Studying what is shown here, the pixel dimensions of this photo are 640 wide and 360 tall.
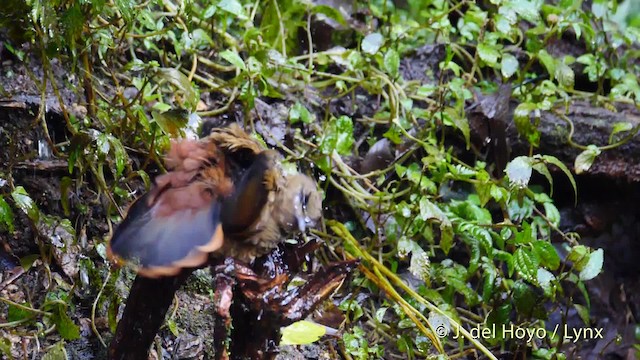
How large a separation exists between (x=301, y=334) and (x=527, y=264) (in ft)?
2.00

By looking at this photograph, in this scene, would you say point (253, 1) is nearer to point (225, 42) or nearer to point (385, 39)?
point (225, 42)

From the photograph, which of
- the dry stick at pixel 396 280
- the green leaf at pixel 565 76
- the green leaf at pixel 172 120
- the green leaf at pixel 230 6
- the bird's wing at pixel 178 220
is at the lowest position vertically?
the dry stick at pixel 396 280

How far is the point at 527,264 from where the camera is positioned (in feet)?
5.32

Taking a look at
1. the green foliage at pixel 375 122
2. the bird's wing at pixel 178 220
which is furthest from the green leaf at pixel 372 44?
the bird's wing at pixel 178 220

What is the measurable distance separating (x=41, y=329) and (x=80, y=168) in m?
0.39

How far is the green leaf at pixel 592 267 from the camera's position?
1642 mm

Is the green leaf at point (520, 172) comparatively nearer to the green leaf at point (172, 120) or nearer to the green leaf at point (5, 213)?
the green leaf at point (172, 120)

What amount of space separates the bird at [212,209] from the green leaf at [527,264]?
74cm

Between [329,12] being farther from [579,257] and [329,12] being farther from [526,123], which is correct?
[579,257]

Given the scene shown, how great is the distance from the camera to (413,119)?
7.12 ft

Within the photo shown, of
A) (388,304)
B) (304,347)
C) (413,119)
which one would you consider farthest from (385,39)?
(304,347)

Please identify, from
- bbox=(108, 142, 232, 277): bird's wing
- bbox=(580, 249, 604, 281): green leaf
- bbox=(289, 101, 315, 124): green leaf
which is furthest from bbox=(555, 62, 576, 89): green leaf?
bbox=(108, 142, 232, 277): bird's wing

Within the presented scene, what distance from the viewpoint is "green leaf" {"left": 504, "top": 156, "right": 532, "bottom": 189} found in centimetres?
168

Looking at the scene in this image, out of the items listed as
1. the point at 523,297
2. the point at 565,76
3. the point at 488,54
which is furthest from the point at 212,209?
the point at 565,76
